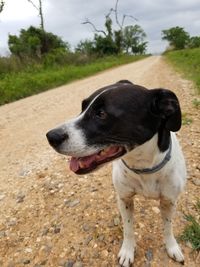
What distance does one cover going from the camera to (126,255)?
8.13 feet

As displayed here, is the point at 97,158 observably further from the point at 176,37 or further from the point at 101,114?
the point at 176,37

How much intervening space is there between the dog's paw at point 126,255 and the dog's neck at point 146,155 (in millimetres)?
760

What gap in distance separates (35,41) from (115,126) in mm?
23634

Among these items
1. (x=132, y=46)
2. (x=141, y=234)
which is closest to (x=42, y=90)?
(x=141, y=234)

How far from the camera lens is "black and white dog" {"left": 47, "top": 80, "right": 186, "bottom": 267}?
6.41 ft

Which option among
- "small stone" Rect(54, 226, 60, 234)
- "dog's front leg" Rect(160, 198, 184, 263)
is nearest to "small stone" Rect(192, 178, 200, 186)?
"dog's front leg" Rect(160, 198, 184, 263)

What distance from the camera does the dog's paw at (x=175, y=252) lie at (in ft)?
7.99

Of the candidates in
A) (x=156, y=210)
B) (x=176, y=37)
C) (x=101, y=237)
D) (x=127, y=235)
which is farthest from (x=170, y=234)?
(x=176, y=37)

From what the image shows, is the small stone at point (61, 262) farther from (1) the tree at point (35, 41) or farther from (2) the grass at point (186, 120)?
(1) the tree at point (35, 41)

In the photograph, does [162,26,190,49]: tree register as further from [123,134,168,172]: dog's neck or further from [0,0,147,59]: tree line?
[123,134,168,172]: dog's neck

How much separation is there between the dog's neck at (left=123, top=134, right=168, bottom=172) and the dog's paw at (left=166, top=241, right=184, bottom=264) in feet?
2.61

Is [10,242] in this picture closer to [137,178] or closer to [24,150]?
[137,178]

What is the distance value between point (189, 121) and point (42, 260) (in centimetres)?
327

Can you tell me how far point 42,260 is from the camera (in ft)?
8.33
